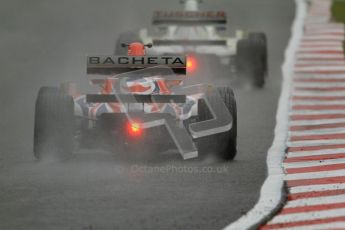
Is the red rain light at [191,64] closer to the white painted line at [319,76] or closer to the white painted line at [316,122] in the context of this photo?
the white painted line at [319,76]

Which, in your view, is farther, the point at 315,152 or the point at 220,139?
the point at 315,152

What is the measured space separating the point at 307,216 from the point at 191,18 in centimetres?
1299

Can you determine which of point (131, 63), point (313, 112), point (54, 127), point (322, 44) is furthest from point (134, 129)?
point (322, 44)

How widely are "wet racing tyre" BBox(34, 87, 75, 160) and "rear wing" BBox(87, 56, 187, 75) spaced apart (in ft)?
2.84

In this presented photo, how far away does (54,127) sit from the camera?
49.5 feet

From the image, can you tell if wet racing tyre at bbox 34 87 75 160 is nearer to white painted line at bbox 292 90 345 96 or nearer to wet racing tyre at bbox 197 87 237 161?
wet racing tyre at bbox 197 87 237 161

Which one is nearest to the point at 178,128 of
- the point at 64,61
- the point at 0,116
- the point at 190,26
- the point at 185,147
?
the point at 185,147

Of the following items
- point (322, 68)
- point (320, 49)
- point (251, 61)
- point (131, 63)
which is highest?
point (131, 63)

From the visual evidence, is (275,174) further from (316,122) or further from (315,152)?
(316,122)

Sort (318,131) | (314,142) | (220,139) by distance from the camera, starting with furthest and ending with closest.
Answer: (318,131) → (314,142) → (220,139)

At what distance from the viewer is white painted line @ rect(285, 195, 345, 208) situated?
40.3 ft

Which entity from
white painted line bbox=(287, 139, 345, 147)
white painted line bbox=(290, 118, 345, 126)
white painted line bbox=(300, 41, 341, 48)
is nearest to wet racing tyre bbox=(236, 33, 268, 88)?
white painted line bbox=(300, 41, 341, 48)

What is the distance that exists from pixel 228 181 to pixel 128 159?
1846 mm

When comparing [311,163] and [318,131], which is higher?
[311,163]
